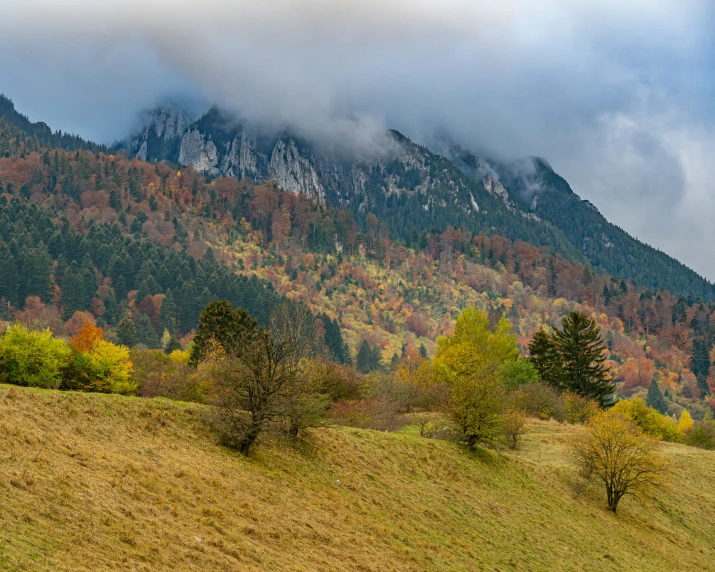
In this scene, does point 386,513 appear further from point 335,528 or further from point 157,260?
point 157,260

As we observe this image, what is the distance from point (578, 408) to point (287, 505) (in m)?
55.9

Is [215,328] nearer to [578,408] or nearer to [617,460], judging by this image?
[617,460]

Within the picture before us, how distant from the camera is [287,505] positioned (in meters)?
24.5

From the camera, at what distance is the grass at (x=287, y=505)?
53.5ft

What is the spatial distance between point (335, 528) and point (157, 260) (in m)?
157

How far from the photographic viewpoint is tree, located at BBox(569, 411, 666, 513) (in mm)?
41812

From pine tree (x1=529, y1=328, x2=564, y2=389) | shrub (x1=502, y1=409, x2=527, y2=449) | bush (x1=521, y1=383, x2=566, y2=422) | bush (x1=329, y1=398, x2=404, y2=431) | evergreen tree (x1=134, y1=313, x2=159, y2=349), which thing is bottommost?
evergreen tree (x1=134, y1=313, x2=159, y2=349)

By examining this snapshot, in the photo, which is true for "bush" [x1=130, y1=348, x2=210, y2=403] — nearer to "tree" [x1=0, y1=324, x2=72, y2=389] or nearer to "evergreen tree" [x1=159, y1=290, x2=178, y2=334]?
"tree" [x1=0, y1=324, x2=72, y2=389]

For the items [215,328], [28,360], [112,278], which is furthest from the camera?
[112,278]

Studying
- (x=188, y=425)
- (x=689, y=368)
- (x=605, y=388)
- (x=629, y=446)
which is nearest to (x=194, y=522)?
(x=188, y=425)

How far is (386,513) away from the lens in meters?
28.3

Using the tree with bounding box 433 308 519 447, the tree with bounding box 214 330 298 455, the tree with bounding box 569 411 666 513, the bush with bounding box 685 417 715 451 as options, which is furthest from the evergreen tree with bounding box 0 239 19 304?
the bush with bounding box 685 417 715 451

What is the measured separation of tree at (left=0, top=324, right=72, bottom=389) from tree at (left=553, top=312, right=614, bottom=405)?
6341cm

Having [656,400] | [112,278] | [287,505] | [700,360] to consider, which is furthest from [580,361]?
[700,360]
